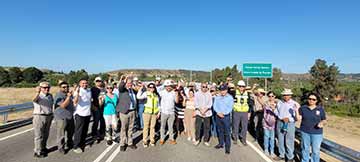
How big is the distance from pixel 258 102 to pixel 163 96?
321 cm

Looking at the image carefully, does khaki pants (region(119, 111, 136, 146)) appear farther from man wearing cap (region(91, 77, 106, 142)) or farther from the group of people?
man wearing cap (region(91, 77, 106, 142))

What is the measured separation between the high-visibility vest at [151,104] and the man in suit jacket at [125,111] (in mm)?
389

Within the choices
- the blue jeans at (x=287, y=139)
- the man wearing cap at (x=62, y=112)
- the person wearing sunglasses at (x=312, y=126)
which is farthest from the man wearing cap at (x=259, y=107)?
the man wearing cap at (x=62, y=112)

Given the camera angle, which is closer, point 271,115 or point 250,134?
point 271,115

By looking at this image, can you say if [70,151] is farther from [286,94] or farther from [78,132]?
[286,94]

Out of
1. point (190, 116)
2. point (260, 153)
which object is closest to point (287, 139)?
point (260, 153)

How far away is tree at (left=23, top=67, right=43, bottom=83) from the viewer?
71394mm

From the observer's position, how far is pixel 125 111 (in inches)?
326

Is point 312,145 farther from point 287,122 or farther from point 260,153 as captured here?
point 260,153

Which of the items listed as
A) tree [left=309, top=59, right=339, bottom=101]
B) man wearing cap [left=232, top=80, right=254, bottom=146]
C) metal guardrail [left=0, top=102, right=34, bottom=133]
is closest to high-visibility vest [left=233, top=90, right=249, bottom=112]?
man wearing cap [left=232, top=80, right=254, bottom=146]

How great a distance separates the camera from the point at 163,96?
352 inches

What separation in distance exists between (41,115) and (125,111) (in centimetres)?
204

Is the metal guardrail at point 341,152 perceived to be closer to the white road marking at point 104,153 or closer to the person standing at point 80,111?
the white road marking at point 104,153

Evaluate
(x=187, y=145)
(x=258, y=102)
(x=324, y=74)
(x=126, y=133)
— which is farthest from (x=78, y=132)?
(x=324, y=74)
